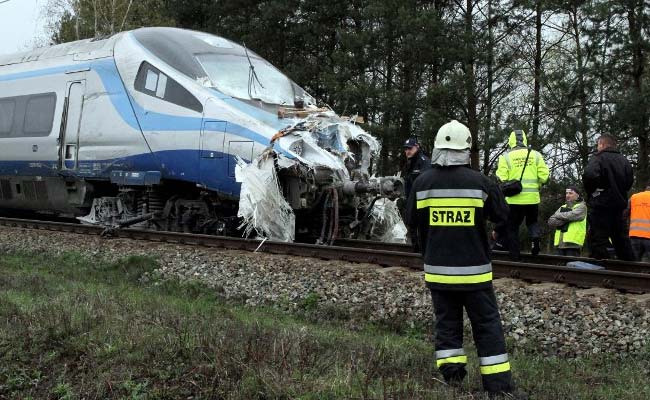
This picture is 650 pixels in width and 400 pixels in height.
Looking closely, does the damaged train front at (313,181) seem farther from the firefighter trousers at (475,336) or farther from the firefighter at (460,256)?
the firefighter trousers at (475,336)

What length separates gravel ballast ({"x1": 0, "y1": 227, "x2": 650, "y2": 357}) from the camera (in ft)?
18.0

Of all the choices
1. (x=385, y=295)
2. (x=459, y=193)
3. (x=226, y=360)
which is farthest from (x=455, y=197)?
(x=385, y=295)

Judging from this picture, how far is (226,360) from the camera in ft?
14.5

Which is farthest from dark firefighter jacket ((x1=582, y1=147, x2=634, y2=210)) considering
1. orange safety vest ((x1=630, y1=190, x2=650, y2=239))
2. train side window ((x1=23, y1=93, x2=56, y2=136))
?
train side window ((x1=23, y1=93, x2=56, y2=136))

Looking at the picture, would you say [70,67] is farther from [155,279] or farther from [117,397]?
[117,397]

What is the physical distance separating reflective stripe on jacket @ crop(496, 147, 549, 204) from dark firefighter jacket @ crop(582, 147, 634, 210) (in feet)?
2.17

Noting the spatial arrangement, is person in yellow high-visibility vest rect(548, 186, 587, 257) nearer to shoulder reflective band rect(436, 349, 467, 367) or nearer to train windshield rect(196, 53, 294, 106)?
train windshield rect(196, 53, 294, 106)

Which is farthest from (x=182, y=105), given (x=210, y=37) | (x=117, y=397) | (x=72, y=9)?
(x=72, y=9)

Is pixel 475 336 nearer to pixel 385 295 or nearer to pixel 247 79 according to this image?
pixel 385 295

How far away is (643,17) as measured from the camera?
15430mm

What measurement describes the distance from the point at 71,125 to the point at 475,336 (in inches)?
369

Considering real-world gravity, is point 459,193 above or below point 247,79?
below

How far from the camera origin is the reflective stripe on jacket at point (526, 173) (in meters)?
8.29

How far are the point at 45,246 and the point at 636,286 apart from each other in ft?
28.4
